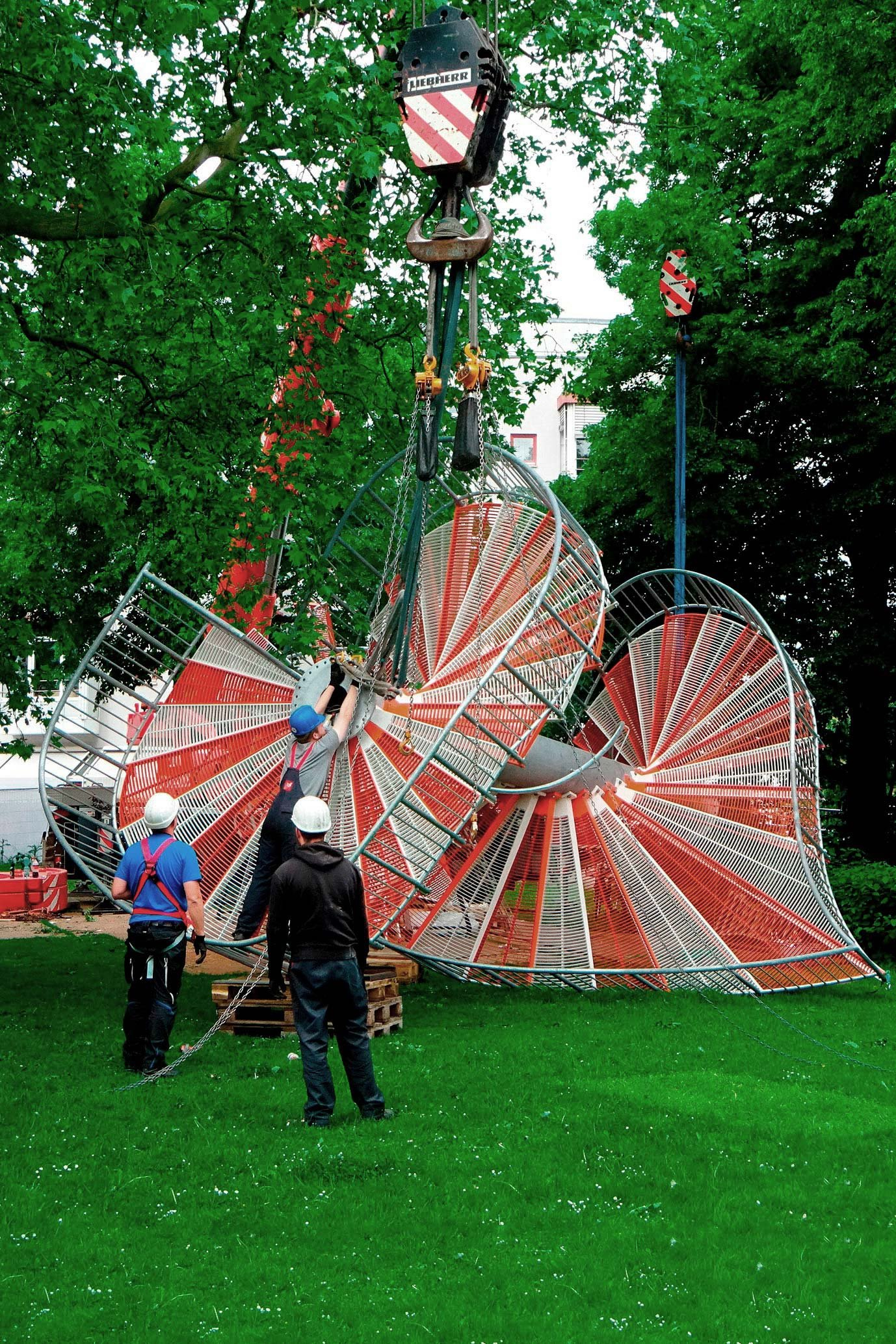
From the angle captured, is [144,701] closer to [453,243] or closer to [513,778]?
[513,778]

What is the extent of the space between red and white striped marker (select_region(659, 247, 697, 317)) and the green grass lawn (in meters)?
11.0

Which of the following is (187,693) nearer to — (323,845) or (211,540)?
(211,540)

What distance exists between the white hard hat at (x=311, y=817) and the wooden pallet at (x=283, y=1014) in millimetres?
3105

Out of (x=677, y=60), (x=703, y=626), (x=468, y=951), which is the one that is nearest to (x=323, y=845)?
(x=468, y=951)

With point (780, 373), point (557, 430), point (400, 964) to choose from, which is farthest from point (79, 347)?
point (557, 430)

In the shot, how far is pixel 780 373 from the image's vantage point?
68.5 feet

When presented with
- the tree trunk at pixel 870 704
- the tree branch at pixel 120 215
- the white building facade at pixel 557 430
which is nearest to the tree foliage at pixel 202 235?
the tree branch at pixel 120 215

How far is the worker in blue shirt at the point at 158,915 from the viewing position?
9523 millimetres

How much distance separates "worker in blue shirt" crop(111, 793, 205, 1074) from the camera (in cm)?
952

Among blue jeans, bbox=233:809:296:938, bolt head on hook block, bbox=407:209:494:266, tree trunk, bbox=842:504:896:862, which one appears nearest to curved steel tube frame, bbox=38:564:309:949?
blue jeans, bbox=233:809:296:938

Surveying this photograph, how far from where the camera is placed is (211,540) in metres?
14.0

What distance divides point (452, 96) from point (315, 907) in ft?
18.7

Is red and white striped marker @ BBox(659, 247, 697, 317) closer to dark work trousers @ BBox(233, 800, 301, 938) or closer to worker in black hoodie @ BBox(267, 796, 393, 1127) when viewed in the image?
dark work trousers @ BBox(233, 800, 301, 938)

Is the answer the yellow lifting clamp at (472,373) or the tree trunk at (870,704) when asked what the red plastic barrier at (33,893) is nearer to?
the tree trunk at (870,704)
